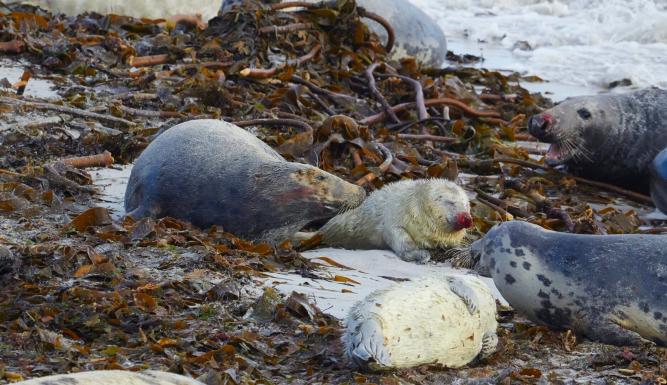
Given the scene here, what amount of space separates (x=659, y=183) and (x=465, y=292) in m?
3.51

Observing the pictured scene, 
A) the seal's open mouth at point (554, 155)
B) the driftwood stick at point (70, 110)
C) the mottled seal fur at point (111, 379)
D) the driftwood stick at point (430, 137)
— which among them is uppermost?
the mottled seal fur at point (111, 379)

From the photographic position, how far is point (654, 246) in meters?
4.07

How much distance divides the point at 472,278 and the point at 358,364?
0.72 meters

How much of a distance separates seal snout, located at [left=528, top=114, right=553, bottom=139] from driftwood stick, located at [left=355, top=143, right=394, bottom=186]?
152cm

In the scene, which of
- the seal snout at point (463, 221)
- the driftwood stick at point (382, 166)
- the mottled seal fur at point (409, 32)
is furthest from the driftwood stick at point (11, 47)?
the seal snout at point (463, 221)

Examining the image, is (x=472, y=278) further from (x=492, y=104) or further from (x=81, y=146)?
(x=492, y=104)

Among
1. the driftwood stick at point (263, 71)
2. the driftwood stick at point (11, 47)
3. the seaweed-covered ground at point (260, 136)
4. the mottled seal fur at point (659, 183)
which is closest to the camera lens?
the seaweed-covered ground at point (260, 136)

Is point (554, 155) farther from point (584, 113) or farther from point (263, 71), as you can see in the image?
→ point (263, 71)

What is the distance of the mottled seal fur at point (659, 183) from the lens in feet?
22.1

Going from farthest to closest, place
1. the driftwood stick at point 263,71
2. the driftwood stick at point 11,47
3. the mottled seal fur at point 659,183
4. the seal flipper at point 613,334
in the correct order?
the driftwood stick at point 11,47 < the driftwood stick at point 263,71 < the mottled seal fur at point 659,183 < the seal flipper at point 613,334

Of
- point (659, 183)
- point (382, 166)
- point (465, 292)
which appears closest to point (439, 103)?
point (659, 183)

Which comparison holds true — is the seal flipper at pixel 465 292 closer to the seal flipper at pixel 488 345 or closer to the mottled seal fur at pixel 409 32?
the seal flipper at pixel 488 345

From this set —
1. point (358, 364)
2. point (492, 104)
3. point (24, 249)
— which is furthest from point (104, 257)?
point (492, 104)

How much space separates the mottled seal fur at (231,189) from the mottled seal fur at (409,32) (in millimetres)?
5147
